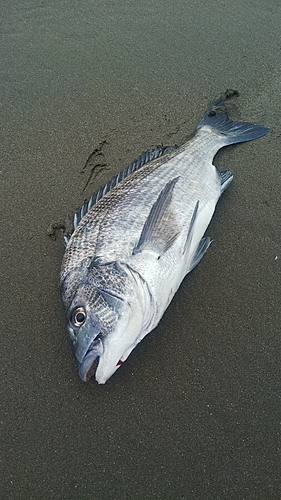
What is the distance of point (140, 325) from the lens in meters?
2.94

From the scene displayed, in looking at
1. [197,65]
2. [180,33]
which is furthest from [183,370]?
[180,33]

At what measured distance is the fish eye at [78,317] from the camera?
2830 millimetres

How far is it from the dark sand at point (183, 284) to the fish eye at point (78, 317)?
511mm

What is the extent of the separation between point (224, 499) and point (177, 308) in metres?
1.38

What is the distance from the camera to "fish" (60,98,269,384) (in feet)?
9.21

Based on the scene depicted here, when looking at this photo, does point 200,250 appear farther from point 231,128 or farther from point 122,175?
point 231,128

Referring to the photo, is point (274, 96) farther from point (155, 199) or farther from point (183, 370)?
point (183, 370)

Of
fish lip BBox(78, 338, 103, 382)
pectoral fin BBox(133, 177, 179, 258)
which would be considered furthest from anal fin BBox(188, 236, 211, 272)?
fish lip BBox(78, 338, 103, 382)

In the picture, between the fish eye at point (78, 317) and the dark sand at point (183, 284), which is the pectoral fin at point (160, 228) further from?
the fish eye at point (78, 317)

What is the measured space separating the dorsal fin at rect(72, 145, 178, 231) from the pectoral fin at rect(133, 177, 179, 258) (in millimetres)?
491

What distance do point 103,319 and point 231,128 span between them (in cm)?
259

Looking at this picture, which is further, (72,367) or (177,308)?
(177,308)

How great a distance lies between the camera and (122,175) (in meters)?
3.80

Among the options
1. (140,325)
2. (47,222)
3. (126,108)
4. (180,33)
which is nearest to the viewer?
(140,325)
